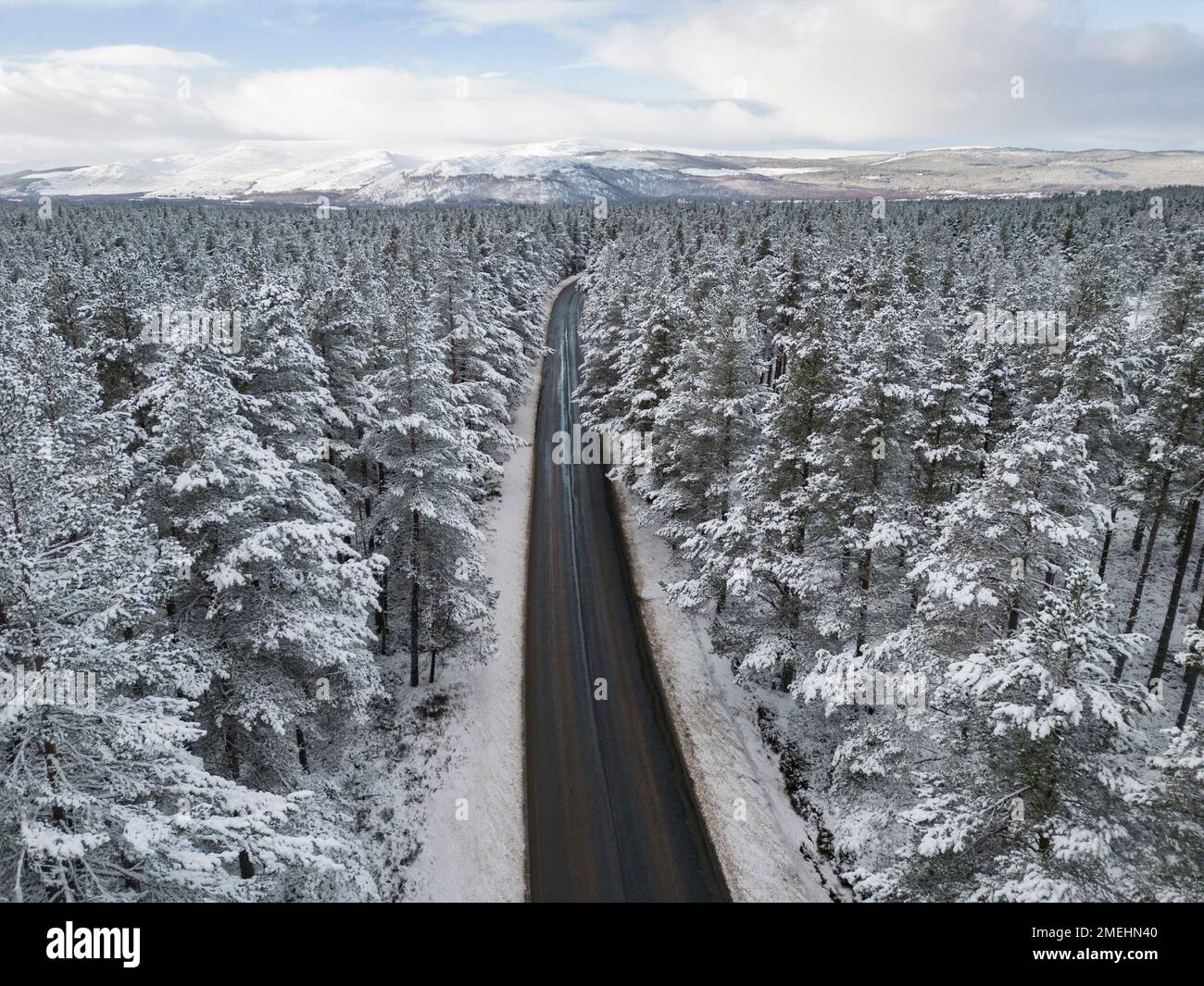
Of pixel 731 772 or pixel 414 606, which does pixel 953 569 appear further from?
pixel 414 606

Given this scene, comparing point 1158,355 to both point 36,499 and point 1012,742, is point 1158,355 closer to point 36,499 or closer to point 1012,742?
point 1012,742

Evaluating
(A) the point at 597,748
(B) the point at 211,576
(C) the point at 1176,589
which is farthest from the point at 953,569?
(C) the point at 1176,589

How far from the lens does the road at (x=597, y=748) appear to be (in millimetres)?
18625

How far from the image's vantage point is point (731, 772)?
2178 centimetres

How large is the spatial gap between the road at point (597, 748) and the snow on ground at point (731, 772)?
22.2 inches

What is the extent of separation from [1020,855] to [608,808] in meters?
12.6

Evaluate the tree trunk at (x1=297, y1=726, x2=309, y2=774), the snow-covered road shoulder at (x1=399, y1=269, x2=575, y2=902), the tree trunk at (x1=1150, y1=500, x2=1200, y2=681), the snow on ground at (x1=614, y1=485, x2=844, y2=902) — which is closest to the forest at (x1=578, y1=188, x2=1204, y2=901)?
the tree trunk at (x1=1150, y1=500, x2=1200, y2=681)

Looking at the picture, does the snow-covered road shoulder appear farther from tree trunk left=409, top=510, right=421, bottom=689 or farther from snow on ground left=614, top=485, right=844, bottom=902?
snow on ground left=614, top=485, right=844, bottom=902

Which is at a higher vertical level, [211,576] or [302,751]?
[211,576]

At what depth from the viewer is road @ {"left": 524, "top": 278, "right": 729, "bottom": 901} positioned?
1862 cm

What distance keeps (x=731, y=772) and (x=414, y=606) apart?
13010 millimetres

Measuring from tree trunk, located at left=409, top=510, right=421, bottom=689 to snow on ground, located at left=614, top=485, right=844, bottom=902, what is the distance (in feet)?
33.3

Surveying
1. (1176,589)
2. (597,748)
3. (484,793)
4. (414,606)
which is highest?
(1176,589)
